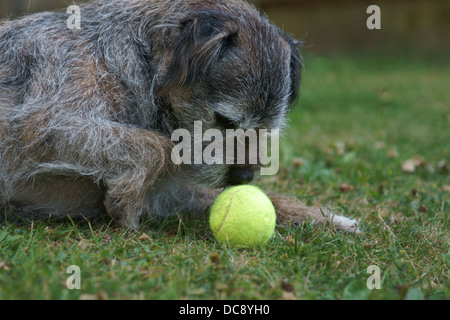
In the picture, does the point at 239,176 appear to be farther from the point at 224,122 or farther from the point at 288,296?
the point at 288,296

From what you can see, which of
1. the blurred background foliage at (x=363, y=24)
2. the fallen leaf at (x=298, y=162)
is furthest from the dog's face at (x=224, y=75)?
the blurred background foliage at (x=363, y=24)

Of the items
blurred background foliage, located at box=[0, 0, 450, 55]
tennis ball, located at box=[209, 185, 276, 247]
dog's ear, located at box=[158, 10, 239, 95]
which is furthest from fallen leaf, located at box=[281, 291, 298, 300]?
blurred background foliage, located at box=[0, 0, 450, 55]

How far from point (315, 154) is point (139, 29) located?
271cm

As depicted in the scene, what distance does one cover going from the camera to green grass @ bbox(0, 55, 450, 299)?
2305 millimetres

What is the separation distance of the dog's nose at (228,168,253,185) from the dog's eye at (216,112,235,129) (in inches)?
11.2

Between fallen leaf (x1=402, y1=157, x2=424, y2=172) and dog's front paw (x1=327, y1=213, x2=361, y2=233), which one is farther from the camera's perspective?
fallen leaf (x1=402, y1=157, x2=424, y2=172)

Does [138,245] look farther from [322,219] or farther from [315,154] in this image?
[315,154]

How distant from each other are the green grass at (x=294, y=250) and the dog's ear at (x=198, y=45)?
90 centimetres

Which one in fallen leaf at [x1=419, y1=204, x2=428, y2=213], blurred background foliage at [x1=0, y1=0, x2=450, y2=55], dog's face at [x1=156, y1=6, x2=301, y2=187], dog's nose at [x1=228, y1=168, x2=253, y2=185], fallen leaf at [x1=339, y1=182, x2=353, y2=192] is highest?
blurred background foliage at [x1=0, y1=0, x2=450, y2=55]

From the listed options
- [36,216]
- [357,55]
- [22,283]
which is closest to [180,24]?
[36,216]

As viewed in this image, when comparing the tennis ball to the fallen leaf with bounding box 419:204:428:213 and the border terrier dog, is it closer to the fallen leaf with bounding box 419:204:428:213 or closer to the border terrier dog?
the border terrier dog

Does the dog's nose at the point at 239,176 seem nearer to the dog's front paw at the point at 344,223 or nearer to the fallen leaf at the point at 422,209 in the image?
the dog's front paw at the point at 344,223

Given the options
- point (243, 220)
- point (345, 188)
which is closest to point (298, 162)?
point (345, 188)

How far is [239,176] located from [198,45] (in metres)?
0.86
